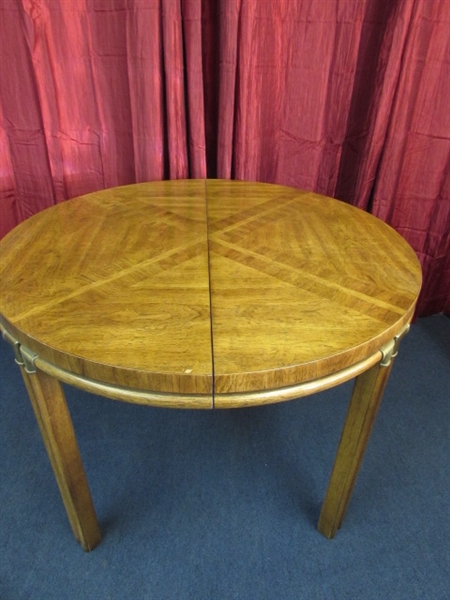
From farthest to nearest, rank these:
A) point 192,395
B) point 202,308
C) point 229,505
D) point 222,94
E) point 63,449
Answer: point 222,94 → point 229,505 → point 63,449 → point 202,308 → point 192,395

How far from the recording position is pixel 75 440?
96 cm

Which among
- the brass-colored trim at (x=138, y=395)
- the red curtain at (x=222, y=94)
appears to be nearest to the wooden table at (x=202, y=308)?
the brass-colored trim at (x=138, y=395)

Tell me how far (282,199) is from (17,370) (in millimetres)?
1170

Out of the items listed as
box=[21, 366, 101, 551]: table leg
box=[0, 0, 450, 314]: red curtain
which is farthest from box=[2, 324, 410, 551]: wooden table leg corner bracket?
box=[0, 0, 450, 314]: red curtain

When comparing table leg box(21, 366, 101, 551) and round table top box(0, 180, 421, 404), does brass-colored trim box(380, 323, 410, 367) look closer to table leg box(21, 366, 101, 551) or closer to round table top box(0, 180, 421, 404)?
round table top box(0, 180, 421, 404)

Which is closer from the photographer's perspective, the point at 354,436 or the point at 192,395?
the point at 192,395

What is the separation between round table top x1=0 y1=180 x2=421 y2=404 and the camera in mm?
700

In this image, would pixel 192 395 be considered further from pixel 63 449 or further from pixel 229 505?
pixel 229 505

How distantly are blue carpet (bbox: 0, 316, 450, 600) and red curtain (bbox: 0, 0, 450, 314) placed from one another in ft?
2.65

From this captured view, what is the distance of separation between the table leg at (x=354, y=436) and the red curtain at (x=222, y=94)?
36.2 inches

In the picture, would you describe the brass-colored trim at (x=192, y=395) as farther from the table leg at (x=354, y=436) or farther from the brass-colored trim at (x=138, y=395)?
the table leg at (x=354, y=436)

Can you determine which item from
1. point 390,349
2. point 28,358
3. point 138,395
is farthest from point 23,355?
point 390,349

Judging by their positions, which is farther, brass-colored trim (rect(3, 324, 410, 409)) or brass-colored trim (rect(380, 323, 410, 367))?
brass-colored trim (rect(380, 323, 410, 367))

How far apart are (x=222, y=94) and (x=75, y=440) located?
111cm
